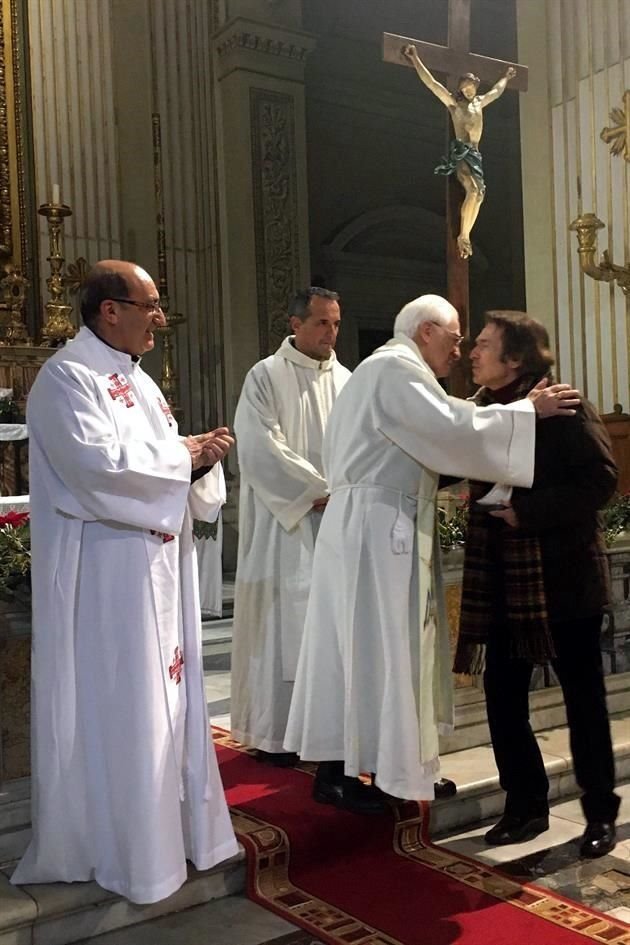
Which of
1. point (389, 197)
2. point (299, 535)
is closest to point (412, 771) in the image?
point (299, 535)

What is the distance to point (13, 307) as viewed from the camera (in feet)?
25.5

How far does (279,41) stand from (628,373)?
16.5 feet

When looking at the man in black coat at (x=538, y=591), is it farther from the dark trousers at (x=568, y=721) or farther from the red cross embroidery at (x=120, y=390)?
the red cross embroidery at (x=120, y=390)

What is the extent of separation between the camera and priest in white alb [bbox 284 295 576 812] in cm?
305

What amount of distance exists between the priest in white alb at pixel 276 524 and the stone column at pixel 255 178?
5.76m

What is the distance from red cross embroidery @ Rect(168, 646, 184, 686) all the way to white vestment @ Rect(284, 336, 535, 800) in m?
0.58

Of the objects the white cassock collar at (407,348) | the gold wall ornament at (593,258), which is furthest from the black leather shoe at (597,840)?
the gold wall ornament at (593,258)

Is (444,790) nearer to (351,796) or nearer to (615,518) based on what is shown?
(351,796)

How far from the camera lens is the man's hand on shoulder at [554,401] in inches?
120

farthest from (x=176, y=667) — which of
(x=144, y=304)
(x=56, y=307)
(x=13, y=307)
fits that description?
(x=13, y=307)

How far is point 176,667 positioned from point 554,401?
1.34 meters

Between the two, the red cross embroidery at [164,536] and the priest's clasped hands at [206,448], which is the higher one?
the priest's clasped hands at [206,448]

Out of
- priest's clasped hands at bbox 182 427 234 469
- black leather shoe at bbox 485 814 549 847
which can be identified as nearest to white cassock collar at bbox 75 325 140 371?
priest's clasped hands at bbox 182 427 234 469

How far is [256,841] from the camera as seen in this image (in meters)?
3.12
